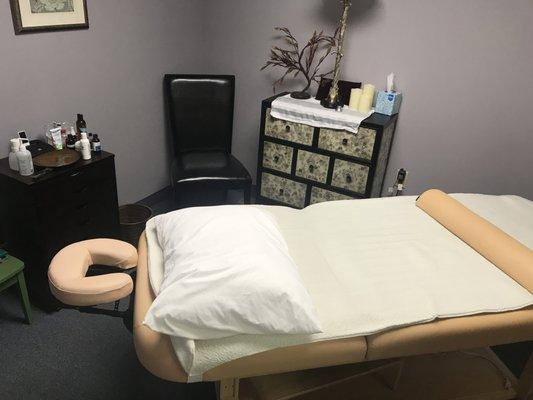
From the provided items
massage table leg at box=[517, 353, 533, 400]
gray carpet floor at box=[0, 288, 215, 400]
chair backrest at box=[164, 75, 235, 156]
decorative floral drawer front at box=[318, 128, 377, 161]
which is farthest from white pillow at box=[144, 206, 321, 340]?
chair backrest at box=[164, 75, 235, 156]

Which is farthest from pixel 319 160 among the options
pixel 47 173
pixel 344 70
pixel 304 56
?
pixel 47 173

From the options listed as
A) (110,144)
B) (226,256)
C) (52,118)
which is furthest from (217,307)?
(110,144)

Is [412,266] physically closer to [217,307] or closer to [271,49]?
[217,307]

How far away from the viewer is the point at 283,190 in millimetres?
2799

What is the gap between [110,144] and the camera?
8.27ft

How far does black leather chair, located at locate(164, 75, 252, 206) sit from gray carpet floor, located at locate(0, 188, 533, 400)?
3.09ft

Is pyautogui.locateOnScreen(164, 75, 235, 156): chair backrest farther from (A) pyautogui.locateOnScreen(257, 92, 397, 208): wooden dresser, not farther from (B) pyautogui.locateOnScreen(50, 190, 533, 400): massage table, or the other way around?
(B) pyautogui.locateOnScreen(50, 190, 533, 400): massage table

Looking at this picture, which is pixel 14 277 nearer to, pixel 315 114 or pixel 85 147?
pixel 85 147

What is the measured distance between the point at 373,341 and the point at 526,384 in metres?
0.85

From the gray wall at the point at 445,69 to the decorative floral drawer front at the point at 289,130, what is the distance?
501 mm

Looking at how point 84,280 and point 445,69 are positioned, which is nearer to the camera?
point 84,280

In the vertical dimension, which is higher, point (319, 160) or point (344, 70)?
point (344, 70)

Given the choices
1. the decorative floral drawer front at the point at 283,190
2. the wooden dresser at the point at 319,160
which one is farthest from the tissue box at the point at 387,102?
the decorative floral drawer front at the point at 283,190

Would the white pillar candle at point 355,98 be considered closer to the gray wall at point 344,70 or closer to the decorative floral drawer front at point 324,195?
the gray wall at point 344,70
